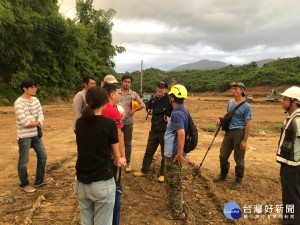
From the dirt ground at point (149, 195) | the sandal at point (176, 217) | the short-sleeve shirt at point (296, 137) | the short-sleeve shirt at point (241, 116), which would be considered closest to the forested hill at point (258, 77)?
the dirt ground at point (149, 195)

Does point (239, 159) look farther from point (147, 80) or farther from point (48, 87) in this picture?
point (147, 80)

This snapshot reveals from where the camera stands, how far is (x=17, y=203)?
132 inches

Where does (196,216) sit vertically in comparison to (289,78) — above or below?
below

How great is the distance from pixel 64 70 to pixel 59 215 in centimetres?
2211

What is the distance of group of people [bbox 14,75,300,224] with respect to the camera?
1.95m

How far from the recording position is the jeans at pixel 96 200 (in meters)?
1.96

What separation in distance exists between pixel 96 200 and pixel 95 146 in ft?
1.64

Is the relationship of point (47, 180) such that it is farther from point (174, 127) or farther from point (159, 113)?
point (174, 127)

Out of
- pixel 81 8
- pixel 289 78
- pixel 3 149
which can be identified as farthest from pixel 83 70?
pixel 289 78

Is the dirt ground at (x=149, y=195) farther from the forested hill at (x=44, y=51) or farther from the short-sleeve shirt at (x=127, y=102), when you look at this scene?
the forested hill at (x=44, y=51)

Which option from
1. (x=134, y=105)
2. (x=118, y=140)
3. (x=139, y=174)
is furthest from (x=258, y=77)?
(x=118, y=140)

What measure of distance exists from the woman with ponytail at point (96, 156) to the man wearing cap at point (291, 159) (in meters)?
2.08

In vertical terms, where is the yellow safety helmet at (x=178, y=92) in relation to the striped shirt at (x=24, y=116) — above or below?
above

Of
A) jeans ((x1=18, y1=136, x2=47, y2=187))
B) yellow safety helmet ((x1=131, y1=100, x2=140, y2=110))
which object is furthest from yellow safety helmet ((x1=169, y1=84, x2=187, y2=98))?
jeans ((x1=18, y1=136, x2=47, y2=187))
